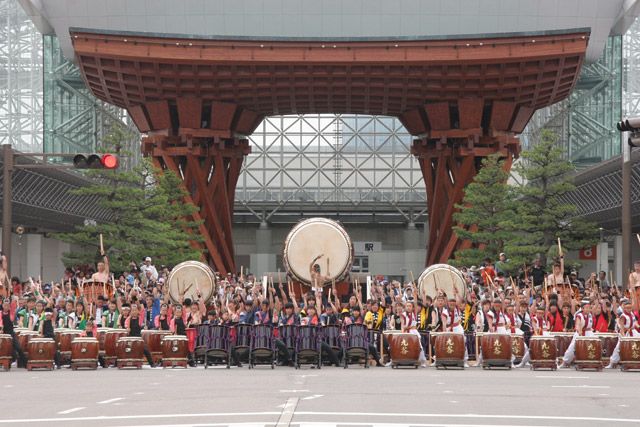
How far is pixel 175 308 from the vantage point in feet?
74.3

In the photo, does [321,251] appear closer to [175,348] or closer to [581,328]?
[175,348]

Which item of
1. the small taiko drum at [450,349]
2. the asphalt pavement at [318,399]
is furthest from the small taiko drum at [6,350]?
the small taiko drum at [450,349]

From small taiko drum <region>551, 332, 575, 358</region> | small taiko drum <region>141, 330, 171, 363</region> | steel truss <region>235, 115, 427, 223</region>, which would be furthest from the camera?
steel truss <region>235, 115, 427, 223</region>

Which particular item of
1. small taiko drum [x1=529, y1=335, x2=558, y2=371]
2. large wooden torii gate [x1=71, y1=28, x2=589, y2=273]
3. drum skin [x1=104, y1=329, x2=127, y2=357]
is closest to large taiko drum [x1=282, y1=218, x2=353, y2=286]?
drum skin [x1=104, y1=329, x2=127, y2=357]

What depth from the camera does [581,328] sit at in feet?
70.8

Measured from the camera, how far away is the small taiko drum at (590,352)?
20.8 metres

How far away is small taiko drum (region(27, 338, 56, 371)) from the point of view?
68.4 feet

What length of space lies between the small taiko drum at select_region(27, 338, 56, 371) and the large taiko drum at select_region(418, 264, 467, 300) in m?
12.5

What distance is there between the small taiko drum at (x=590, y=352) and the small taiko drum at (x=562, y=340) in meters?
1.32

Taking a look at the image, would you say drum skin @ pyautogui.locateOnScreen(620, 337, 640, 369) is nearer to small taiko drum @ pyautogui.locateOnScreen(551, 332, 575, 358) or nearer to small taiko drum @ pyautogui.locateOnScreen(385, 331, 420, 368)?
small taiko drum @ pyautogui.locateOnScreen(551, 332, 575, 358)

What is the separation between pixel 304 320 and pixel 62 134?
4432 cm

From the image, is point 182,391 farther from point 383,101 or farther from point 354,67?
point 383,101

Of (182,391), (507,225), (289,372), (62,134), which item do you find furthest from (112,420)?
(62,134)

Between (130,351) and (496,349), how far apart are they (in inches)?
305
